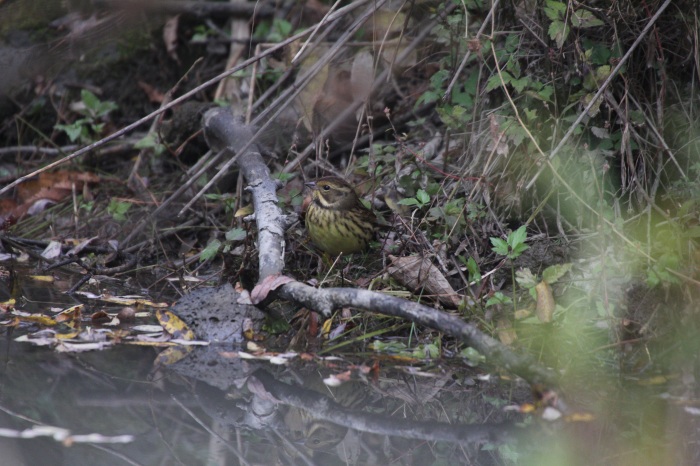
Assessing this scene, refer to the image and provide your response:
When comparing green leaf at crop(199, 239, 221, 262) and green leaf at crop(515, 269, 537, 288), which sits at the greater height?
green leaf at crop(199, 239, 221, 262)

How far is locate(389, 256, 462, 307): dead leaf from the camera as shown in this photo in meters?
4.50

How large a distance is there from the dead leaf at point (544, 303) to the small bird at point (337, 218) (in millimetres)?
1278

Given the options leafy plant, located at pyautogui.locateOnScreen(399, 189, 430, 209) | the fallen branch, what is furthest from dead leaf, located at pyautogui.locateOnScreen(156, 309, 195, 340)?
leafy plant, located at pyautogui.locateOnScreen(399, 189, 430, 209)

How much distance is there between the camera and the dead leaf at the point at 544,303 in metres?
4.12

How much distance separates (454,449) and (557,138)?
2387 millimetres

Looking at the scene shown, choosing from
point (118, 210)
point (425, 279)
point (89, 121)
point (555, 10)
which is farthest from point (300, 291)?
point (89, 121)

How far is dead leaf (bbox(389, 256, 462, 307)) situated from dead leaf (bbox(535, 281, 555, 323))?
17.2 inches

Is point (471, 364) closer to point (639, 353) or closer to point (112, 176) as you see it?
point (639, 353)

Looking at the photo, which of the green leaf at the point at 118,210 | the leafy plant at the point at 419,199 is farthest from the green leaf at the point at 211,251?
the green leaf at the point at 118,210

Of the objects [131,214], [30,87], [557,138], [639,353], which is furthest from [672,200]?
[30,87]

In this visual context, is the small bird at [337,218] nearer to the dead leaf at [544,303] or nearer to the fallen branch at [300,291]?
the fallen branch at [300,291]

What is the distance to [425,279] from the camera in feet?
14.7

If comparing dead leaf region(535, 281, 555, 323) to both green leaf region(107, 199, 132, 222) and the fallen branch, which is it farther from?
green leaf region(107, 199, 132, 222)

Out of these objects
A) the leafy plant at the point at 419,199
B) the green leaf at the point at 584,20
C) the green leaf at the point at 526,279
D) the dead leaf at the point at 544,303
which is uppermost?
the green leaf at the point at 584,20
